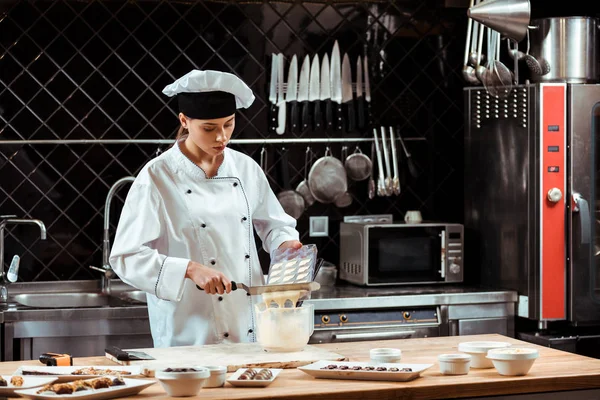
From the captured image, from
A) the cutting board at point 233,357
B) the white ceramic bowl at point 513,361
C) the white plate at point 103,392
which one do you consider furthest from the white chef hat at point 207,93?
the white ceramic bowl at point 513,361

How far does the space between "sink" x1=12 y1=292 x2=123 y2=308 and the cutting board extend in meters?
1.71

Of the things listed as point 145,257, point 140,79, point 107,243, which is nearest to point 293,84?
point 140,79

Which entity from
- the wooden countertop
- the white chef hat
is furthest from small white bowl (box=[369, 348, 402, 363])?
the white chef hat

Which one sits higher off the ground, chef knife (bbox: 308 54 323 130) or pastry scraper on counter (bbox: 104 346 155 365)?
chef knife (bbox: 308 54 323 130)

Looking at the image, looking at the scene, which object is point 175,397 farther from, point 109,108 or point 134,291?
point 109,108

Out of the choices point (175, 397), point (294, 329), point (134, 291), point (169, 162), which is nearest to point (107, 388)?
point (175, 397)

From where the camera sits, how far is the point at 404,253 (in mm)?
4672

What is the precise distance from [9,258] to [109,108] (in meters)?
0.86

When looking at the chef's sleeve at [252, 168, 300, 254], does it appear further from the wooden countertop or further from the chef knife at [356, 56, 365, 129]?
the chef knife at [356, 56, 365, 129]

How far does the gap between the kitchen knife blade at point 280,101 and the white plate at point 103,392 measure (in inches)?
105

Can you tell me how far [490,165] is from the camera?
4.76 metres

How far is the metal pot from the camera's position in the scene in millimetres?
4531

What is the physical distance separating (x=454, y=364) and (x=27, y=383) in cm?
106

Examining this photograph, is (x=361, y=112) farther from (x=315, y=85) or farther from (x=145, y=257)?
(x=145, y=257)
